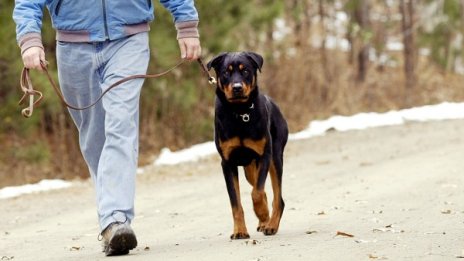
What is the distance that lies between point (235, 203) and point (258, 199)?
0.65 feet

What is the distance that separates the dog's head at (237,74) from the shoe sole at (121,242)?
1.36 meters

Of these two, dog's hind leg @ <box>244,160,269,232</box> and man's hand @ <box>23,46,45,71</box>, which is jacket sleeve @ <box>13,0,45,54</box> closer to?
man's hand @ <box>23,46,45,71</box>

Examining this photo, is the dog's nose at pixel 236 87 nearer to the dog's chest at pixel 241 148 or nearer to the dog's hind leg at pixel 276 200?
the dog's chest at pixel 241 148

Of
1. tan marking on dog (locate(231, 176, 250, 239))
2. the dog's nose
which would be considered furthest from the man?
tan marking on dog (locate(231, 176, 250, 239))

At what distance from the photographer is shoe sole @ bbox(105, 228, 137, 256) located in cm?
695

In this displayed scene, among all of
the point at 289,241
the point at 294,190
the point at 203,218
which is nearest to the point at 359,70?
the point at 294,190

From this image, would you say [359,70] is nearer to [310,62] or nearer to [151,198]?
[310,62]

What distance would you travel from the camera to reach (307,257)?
6656mm

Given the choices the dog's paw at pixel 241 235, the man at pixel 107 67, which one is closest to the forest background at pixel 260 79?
the man at pixel 107 67

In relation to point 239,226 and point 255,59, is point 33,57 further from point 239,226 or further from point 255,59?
point 239,226

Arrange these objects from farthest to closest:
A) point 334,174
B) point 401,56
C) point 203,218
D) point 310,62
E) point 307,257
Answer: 1. point 401,56
2. point 310,62
3. point 334,174
4. point 203,218
5. point 307,257

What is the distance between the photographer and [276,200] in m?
8.28

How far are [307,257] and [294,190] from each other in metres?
5.51

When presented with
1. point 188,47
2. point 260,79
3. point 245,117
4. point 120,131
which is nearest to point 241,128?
point 245,117
